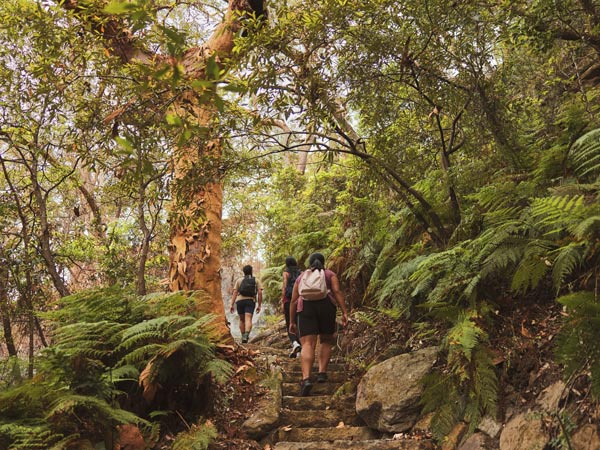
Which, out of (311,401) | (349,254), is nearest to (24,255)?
(311,401)

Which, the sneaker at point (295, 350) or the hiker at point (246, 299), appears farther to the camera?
the hiker at point (246, 299)

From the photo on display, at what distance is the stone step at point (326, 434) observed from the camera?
5.22m

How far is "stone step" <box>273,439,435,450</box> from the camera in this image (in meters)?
4.55

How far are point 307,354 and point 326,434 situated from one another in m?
1.22

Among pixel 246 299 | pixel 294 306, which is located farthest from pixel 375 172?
pixel 246 299

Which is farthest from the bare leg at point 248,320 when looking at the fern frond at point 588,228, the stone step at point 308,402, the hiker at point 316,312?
the fern frond at point 588,228

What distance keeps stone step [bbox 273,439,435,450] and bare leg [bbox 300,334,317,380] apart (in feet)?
4.49

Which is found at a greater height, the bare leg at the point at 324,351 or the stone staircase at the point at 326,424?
the bare leg at the point at 324,351

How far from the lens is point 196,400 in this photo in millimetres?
5543

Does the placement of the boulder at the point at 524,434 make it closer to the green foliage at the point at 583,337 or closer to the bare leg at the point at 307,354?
the green foliage at the point at 583,337

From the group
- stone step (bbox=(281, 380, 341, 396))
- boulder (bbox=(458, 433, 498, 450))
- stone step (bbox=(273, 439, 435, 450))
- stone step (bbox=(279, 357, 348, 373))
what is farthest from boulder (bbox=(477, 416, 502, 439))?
stone step (bbox=(279, 357, 348, 373))

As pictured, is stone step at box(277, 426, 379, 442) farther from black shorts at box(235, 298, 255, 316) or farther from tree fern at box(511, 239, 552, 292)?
black shorts at box(235, 298, 255, 316)

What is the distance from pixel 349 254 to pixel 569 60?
5180mm

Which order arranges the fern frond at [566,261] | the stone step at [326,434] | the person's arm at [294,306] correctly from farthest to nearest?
1. the person's arm at [294,306]
2. the stone step at [326,434]
3. the fern frond at [566,261]
